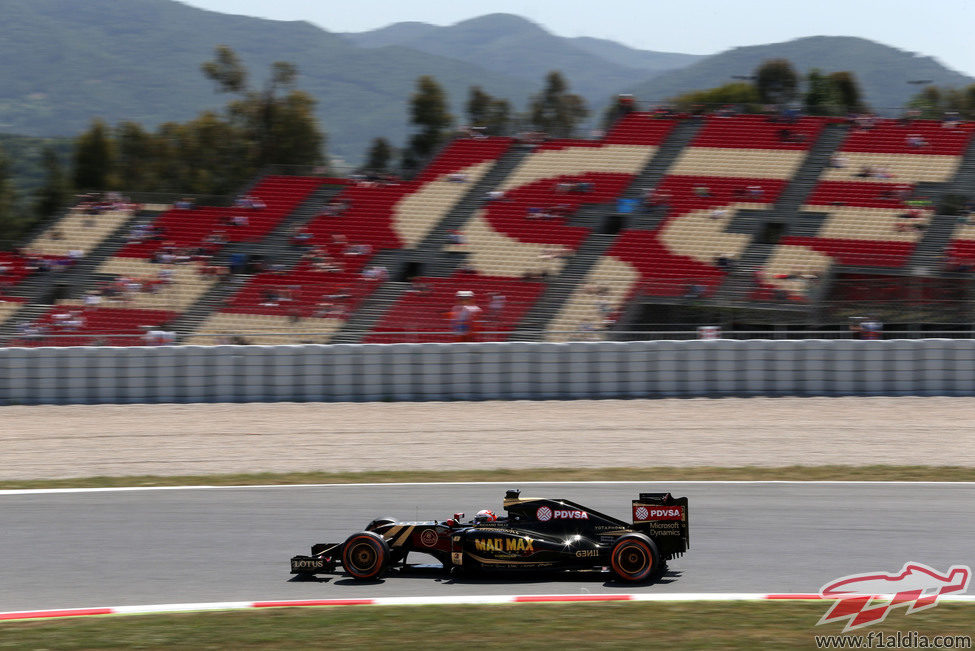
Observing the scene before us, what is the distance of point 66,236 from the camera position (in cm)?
3241

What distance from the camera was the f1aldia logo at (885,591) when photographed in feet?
22.3

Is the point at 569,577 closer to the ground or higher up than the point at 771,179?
closer to the ground

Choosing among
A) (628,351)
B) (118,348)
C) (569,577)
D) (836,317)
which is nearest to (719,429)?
(628,351)

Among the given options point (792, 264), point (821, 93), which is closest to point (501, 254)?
point (792, 264)

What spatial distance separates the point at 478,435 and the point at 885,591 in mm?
8138

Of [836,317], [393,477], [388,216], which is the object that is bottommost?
[393,477]

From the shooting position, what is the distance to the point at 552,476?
1211 cm

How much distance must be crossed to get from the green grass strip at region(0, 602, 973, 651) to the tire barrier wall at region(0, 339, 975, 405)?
34.4 feet

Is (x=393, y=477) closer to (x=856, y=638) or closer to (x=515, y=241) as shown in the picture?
(x=856, y=638)

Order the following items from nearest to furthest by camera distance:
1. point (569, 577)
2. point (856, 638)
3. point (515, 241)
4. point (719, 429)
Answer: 1. point (856, 638)
2. point (569, 577)
3. point (719, 429)
4. point (515, 241)

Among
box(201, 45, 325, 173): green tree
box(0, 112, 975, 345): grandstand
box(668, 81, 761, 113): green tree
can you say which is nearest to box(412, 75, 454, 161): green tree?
box(201, 45, 325, 173): green tree

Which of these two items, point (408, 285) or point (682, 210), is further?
point (682, 210)

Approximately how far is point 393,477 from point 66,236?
23.9 m

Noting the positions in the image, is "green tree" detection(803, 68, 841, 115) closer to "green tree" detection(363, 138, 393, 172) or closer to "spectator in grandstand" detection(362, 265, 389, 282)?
"green tree" detection(363, 138, 393, 172)
